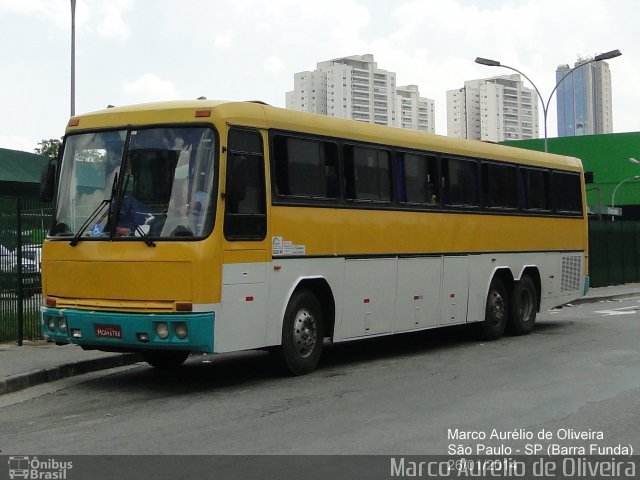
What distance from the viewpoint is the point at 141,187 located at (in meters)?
10.2

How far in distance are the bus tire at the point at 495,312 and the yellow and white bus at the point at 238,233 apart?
5.67 ft

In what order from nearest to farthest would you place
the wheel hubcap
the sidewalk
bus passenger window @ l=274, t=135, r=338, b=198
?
the sidewalk → bus passenger window @ l=274, t=135, r=338, b=198 → the wheel hubcap

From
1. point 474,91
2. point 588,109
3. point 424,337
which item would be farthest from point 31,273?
point 588,109

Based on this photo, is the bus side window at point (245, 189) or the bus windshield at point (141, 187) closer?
the bus windshield at point (141, 187)

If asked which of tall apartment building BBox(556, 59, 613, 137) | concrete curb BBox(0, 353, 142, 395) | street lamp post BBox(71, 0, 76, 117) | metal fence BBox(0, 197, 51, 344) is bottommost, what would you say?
concrete curb BBox(0, 353, 142, 395)

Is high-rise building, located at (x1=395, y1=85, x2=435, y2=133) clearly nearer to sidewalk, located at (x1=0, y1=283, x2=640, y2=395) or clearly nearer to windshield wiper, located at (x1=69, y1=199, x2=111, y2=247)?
sidewalk, located at (x1=0, y1=283, x2=640, y2=395)

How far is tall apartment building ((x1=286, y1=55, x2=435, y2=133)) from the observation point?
233ft

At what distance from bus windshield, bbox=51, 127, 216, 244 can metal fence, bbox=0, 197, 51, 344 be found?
9.43 ft

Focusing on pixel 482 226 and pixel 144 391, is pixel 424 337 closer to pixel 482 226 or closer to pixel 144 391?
pixel 482 226

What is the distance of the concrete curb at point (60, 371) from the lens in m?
10.5

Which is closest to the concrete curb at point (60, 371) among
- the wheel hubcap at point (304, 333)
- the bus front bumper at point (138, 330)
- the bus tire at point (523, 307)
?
the bus front bumper at point (138, 330)

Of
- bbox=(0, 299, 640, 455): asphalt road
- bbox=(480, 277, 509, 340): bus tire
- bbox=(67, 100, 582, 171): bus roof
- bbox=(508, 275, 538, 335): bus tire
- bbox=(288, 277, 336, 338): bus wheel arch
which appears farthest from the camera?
bbox=(508, 275, 538, 335): bus tire

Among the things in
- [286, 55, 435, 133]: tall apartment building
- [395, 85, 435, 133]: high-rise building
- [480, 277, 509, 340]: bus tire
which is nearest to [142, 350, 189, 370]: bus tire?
[480, 277, 509, 340]: bus tire
